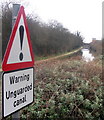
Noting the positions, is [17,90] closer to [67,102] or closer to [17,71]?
[17,71]

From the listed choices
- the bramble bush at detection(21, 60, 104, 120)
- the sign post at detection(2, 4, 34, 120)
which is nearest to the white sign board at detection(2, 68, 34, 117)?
the sign post at detection(2, 4, 34, 120)

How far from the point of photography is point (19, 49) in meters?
1.55

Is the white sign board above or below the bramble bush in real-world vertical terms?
above

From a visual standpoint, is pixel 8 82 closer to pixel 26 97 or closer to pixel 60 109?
pixel 26 97

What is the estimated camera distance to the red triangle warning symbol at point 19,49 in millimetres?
1433

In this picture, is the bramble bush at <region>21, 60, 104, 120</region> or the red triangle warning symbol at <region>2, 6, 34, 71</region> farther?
the bramble bush at <region>21, 60, 104, 120</region>

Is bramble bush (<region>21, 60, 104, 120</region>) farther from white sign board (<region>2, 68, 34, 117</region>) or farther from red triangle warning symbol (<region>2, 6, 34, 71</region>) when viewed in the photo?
red triangle warning symbol (<region>2, 6, 34, 71</region>)

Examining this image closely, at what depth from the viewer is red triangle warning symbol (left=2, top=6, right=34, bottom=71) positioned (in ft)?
4.70

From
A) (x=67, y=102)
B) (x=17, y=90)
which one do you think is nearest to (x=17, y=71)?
(x=17, y=90)

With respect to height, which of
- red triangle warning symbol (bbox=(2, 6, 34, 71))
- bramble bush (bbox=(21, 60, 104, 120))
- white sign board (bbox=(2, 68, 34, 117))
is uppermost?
red triangle warning symbol (bbox=(2, 6, 34, 71))

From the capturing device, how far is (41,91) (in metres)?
4.15

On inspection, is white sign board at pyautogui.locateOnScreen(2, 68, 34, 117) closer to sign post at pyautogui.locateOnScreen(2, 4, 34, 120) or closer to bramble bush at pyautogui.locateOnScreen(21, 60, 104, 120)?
sign post at pyautogui.locateOnScreen(2, 4, 34, 120)

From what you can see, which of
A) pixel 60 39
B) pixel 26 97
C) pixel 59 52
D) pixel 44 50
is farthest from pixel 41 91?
pixel 60 39

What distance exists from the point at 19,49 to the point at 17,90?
14.7 inches
